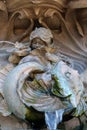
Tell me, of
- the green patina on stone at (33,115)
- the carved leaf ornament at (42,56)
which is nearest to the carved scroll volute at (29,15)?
the carved leaf ornament at (42,56)

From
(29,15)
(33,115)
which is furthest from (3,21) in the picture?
(33,115)

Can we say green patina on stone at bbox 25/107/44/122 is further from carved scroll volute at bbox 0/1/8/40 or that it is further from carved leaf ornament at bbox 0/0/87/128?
carved scroll volute at bbox 0/1/8/40

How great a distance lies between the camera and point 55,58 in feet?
13.1

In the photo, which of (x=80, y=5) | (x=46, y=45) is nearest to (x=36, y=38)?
(x=46, y=45)

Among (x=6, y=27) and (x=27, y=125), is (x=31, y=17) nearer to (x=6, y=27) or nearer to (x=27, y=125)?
(x=6, y=27)

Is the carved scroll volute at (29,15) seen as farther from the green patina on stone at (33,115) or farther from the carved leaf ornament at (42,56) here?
the green patina on stone at (33,115)

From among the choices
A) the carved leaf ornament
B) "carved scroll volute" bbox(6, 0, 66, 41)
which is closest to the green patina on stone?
the carved leaf ornament

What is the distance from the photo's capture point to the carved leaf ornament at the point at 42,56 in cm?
374

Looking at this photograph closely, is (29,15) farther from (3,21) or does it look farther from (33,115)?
(33,115)

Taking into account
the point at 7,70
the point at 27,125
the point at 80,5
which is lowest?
the point at 27,125

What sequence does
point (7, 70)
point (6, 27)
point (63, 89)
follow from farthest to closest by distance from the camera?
point (6, 27)
point (7, 70)
point (63, 89)

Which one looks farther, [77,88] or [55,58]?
[55,58]

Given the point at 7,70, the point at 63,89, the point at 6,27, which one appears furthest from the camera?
the point at 6,27

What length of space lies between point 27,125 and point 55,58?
1.33 ft
